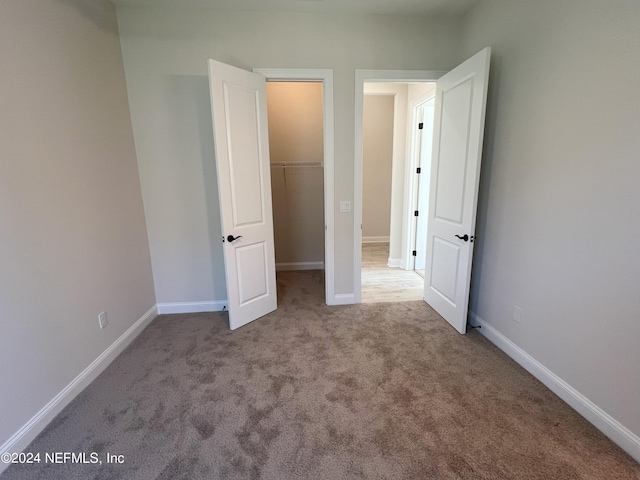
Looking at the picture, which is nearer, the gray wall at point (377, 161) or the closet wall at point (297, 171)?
the closet wall at point (297, 171)

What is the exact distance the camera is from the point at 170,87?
262 cm

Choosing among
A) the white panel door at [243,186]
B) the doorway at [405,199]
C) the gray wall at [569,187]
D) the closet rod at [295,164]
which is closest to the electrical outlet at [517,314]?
the gray wall at [569,187]

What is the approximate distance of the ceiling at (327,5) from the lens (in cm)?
243

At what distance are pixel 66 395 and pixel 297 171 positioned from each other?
3417mm

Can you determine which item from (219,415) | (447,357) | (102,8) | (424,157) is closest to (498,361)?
(447,357)

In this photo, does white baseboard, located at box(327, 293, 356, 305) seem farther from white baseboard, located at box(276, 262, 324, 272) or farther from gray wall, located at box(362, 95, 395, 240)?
gray wall, located at box(362, 95, 395, 240)

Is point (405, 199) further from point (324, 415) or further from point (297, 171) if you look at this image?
point (324, 415)

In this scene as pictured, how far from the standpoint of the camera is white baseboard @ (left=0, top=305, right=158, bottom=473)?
1.51 meters

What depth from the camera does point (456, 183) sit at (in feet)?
8.26

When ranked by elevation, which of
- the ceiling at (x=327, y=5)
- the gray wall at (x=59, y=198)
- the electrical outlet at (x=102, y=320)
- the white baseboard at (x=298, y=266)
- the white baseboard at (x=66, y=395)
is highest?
the ceiling at (x=327, y=5)

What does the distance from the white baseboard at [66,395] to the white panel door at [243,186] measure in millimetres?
864

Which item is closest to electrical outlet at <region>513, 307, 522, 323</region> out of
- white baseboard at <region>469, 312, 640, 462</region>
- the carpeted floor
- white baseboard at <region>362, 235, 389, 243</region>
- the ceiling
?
white baseboard at <region>469, 312, 640, 462</region>

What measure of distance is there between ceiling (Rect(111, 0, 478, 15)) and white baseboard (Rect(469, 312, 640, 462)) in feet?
9.28

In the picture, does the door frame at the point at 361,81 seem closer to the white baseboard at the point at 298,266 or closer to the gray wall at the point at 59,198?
the white baseboard at the point at 298,266
